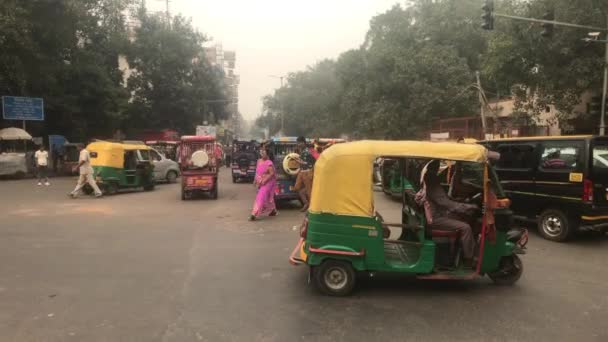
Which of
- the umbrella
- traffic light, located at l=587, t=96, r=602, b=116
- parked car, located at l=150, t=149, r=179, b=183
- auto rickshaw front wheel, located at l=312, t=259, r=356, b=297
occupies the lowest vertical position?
auto rickshaw front wheel, located at l=312, t=259, r=356, b=297

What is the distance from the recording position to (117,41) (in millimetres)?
34188

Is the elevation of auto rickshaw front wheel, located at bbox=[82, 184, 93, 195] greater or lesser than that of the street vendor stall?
lesser

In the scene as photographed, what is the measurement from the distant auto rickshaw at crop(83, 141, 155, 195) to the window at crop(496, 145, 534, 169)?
12.7 m

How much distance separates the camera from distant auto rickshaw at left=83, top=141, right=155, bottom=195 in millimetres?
15375

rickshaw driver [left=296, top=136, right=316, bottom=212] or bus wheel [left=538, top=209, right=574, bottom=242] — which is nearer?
bus wheel [left=538, top=209, right=574, bottom=242]

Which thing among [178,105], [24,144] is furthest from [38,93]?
[178,105]

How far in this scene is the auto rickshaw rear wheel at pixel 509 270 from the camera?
18.3ft

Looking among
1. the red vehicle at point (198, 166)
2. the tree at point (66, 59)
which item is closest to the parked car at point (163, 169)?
the red vehicle at point (198, 166)

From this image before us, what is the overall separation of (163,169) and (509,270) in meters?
18.1

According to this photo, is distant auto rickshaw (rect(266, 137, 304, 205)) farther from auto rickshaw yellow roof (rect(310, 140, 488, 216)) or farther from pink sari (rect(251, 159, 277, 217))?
auto rickshaw yellow roof (rect(310, 140, 488, 216))

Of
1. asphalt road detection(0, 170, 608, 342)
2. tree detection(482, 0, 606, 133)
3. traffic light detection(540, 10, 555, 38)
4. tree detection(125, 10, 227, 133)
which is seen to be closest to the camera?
asphalt road detection(0, 170, 608, 342)

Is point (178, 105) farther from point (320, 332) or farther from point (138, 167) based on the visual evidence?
point (320, 332)

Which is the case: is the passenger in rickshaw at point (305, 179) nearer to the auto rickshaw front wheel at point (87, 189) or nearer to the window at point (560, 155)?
the window at point (560, 155)

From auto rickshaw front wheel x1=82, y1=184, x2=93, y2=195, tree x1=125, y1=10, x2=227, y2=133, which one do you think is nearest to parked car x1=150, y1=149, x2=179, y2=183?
auto rickshaw front wheel x1=82, y1=184, x2=93, y2=195
